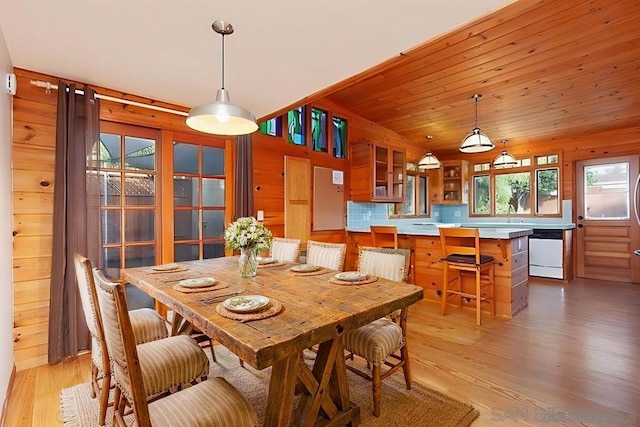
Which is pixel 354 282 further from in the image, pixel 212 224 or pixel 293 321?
pixel 212 224

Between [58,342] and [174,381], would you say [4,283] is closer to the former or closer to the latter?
[58,342]

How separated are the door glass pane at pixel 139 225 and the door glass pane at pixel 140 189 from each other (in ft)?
0.27

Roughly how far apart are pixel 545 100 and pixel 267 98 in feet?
11.8

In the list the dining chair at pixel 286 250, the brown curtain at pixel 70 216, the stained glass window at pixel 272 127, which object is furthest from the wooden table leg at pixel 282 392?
the stained glass window at pixel 272 127

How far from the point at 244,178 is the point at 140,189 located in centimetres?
102

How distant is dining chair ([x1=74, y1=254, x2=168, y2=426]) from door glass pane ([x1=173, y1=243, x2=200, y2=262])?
111cm

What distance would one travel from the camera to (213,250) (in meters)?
3.49

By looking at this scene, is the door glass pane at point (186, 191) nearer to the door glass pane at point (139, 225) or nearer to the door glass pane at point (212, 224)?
the door glass pane at point (212, 224)

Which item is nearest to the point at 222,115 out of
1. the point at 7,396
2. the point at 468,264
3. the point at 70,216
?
the point at 70,216

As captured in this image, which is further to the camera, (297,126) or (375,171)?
(375,171)

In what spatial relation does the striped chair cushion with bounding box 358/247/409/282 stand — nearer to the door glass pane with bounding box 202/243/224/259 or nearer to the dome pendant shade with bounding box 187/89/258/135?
the dome pendant shade with bounding box 187/89/258/135

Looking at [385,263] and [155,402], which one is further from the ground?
[385,263]

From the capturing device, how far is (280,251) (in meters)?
2.99

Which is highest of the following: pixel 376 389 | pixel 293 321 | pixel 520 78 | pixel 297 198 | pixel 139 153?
Answer: pixel 520 78
